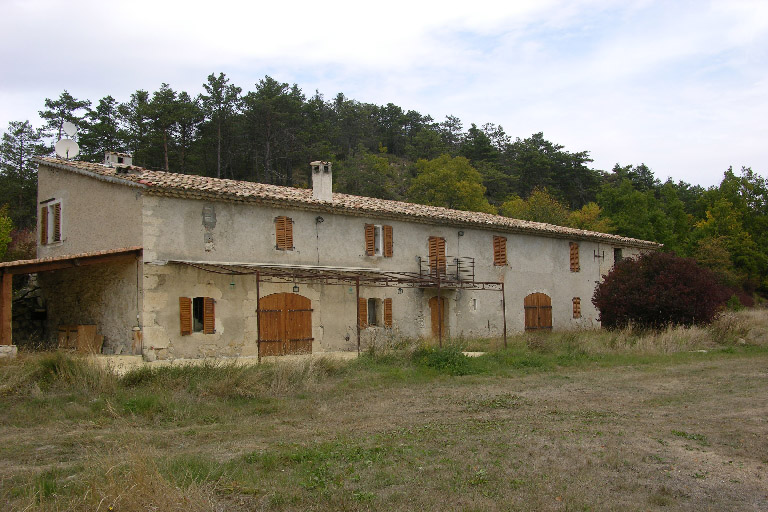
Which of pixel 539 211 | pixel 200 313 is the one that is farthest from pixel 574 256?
pixel 200 313

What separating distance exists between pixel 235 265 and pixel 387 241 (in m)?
5.85

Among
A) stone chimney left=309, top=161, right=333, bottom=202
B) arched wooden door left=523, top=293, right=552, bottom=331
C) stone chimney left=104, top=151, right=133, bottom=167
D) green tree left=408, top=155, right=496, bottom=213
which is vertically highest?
green tree left=408, top=155, right=496, bottom=213

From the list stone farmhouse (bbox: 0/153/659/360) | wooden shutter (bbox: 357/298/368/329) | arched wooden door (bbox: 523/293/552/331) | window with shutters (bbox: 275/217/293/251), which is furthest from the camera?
arched wooden door (bbox: 523/293/552/331)

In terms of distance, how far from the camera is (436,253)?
22.0 metres

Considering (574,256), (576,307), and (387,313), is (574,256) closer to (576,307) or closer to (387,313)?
(576,307)

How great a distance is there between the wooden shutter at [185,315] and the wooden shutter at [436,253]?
28.5 ft

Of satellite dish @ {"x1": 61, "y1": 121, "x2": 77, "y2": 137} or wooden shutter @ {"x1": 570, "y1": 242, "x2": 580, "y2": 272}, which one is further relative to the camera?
wooden shutter @ {"x1": 570, "y1": 242, "x2": 580, "y2": 272}

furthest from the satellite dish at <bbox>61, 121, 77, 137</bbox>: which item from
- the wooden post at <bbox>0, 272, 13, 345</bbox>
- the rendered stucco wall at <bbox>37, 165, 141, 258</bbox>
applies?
the wooden post at <bbox>0, 272, 13, 345</bbox>

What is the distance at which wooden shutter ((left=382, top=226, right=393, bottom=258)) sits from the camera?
67.9ft

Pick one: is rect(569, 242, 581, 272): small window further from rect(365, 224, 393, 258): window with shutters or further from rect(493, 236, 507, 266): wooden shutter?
rect(365, 224, 393, 258): window with shutters

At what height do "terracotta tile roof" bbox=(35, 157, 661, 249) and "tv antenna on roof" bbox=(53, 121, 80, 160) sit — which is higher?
"tv antenna on roof" bbox=(53, 121, 80, 160)

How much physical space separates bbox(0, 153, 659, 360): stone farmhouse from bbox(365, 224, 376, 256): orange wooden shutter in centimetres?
3

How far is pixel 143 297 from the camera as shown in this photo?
15242 millimetres

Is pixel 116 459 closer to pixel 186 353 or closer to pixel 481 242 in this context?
pixel 186 353
